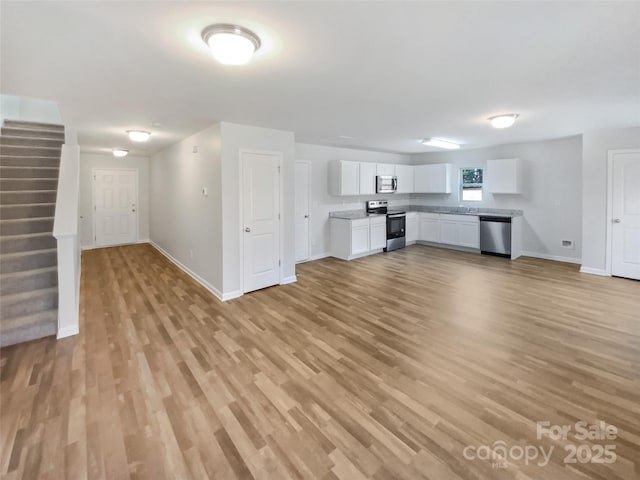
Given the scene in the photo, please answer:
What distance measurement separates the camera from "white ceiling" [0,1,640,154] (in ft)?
5.72

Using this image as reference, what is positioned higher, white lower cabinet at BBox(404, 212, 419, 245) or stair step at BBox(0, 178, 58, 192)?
stair step at BBox(0, 178, 58, 192)

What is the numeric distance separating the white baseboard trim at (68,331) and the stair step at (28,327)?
0.13m

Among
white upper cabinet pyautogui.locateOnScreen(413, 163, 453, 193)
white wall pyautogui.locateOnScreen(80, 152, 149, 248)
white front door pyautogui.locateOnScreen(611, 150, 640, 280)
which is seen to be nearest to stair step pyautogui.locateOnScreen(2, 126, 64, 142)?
white wall pyautogui.locateOnScreen(80, 152, 149, 248)

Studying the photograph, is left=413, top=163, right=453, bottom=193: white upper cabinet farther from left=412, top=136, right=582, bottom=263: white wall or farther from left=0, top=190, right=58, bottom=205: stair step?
left=0, top=190, right=58, bottom=205: stair step

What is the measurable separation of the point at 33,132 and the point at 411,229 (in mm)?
8142

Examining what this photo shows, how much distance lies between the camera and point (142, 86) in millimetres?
2861

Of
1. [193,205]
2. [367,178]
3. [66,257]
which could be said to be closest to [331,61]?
[66,257]

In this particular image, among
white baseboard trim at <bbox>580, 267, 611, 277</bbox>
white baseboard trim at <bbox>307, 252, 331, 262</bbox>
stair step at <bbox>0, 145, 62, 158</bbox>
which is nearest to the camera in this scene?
stair step at <bbox>0, 145, 62, 158</bbox>

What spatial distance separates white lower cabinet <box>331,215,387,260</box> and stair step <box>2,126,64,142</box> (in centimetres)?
536

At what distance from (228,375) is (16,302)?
8.55 ft

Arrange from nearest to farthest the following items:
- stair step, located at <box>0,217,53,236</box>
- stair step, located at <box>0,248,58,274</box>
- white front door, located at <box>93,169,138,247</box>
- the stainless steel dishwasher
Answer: stair step, located at <box>0,248,58,274</box> → stair step, located at <box>0,217,53,236</box> → the stainless steel dishwasher → white front door, located at <box>93,169,138,247</box>

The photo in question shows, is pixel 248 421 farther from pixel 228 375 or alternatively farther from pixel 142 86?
pixel 142 86

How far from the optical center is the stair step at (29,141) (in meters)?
4.93

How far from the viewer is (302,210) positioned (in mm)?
6562
